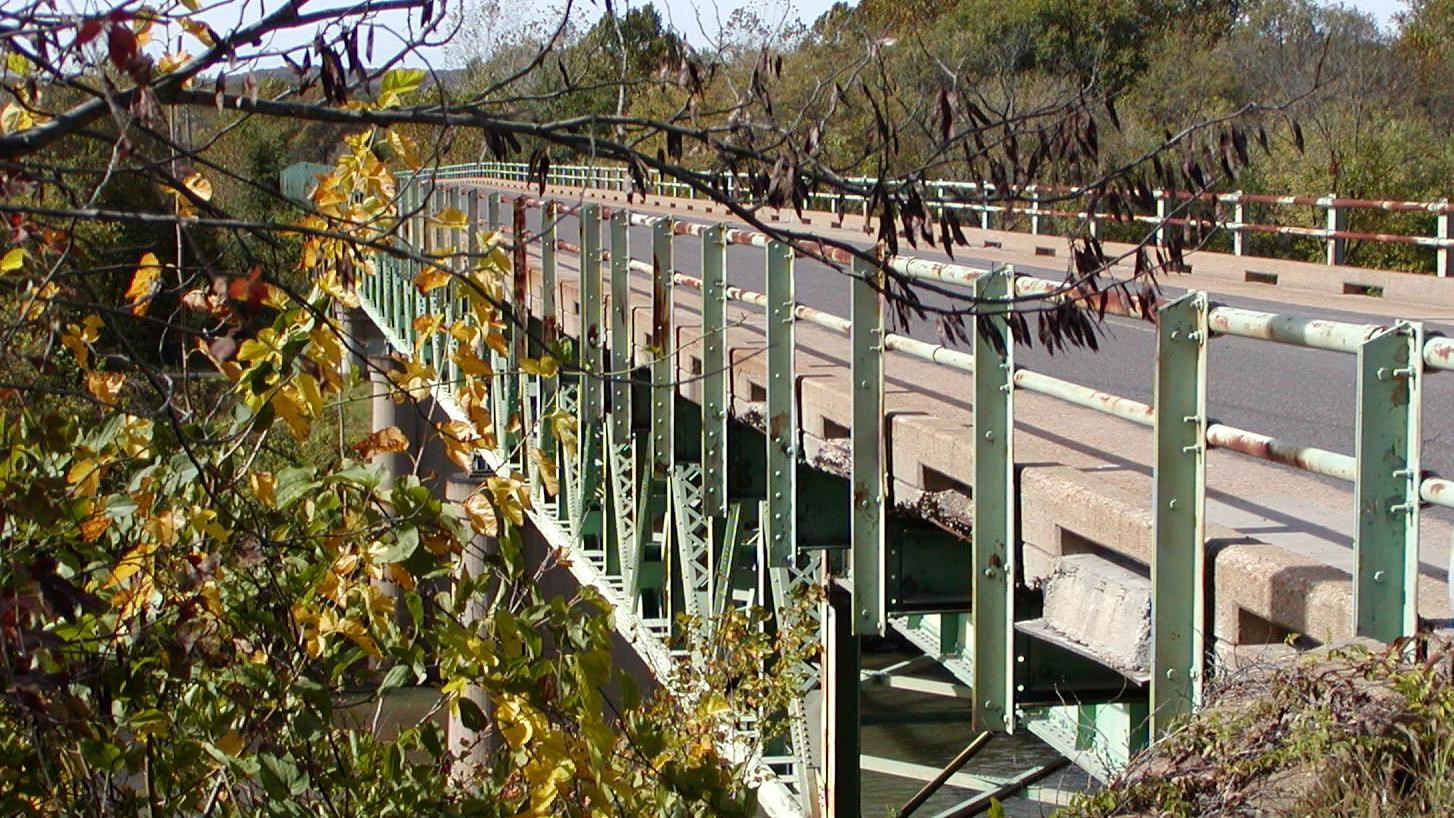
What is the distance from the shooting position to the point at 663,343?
9609 millimetres

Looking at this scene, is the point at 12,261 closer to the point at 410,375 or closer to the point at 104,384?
the point at 104,384

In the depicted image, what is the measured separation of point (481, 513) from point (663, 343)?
15.6 feet

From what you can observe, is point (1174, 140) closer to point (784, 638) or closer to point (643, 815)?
point (643, 815)

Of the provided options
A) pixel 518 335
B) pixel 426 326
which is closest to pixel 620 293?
pixel 518 335

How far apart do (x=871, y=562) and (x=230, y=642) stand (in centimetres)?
331

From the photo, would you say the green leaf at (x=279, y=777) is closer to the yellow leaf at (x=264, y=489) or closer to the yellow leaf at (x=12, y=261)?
the yellow leaf at (x=264, y=489)

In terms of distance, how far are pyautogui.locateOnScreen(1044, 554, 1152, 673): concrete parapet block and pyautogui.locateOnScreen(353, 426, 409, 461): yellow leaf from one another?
6.50 ft

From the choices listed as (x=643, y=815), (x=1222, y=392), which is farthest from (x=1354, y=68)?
(x=643, y=815)

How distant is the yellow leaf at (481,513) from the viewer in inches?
190

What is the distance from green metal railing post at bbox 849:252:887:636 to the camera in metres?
7.00

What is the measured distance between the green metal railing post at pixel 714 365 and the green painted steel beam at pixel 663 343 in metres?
0.27

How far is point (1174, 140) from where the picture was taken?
11.6 ft

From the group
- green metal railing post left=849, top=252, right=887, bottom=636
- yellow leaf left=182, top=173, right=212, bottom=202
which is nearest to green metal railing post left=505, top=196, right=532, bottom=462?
green metal railing post left=849, top=252, right=887, bottom=636

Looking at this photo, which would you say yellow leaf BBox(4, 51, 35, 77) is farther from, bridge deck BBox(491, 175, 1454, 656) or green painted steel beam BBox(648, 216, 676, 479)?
green painted steel beam BBox(648, 216, 676, 479)
